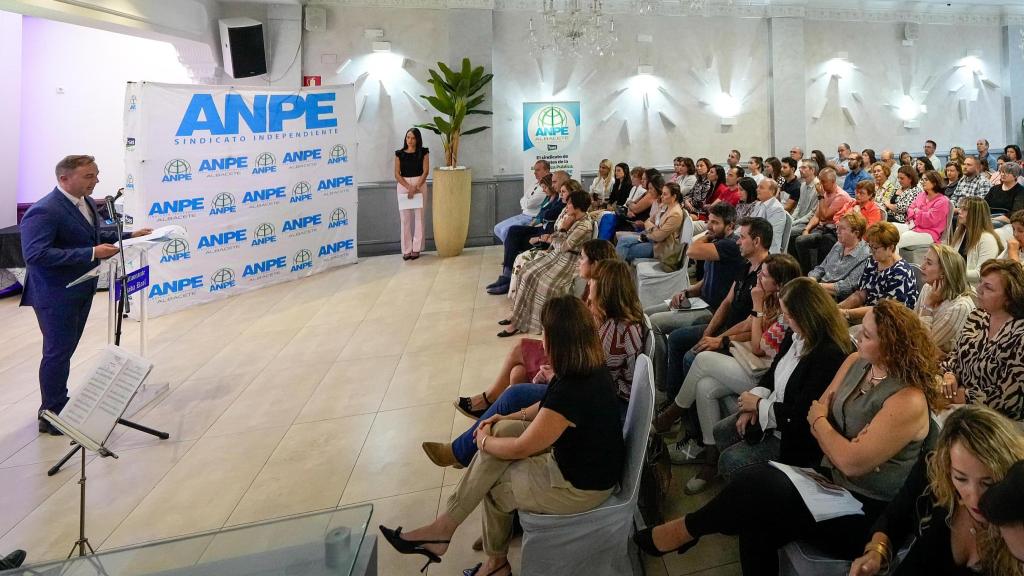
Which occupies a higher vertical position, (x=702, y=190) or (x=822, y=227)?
(x=702, y=190)

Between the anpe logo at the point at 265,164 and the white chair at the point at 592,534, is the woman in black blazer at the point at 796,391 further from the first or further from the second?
the anpe logo at the point at 265,164

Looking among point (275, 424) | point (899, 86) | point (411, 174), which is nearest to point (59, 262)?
point (275, 424)

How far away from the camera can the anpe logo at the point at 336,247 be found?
7.77 m

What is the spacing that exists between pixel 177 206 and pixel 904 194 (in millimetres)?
7066

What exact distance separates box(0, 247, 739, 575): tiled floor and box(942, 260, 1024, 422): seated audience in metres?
1.12

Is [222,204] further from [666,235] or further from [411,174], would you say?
[666,235]

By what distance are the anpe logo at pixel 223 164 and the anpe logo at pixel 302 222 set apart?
781 millimetres

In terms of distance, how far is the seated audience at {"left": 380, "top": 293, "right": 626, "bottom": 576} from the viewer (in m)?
2.19

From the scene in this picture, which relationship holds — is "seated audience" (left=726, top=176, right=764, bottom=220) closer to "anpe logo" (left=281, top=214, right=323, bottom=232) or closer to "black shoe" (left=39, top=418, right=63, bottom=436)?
"anpe logo" (left=281, top=214, right=323, bottom=232)

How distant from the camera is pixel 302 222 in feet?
24.3

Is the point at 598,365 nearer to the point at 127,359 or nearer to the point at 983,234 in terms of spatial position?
the point at 127,359

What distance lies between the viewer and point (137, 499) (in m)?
3.05

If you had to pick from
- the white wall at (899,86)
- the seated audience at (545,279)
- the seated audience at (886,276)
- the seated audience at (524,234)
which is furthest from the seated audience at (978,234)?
the white wall at (899,86)

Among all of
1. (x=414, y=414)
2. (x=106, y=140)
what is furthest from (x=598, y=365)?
(x=106, y=140)
